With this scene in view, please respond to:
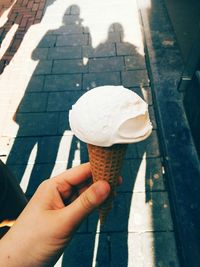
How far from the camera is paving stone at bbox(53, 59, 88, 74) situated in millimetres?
5020

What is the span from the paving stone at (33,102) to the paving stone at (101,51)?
139 cm

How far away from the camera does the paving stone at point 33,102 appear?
441 centimetres

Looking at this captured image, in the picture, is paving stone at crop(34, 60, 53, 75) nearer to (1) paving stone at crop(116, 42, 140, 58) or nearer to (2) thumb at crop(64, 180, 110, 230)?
(1) paving stone at crop(116, 42, 140, 58)

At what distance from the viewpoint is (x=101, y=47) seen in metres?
5.45

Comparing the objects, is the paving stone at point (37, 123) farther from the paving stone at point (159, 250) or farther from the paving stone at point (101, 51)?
the paving stone at point (159, 250)

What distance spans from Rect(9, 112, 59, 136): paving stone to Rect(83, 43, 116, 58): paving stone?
5.63 feet

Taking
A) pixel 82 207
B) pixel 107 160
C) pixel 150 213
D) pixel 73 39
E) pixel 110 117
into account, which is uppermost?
pixel 110 117

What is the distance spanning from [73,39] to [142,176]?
142 inches

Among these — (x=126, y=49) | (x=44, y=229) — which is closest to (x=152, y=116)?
(x=126, y=49)

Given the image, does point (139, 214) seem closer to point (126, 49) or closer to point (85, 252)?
point (85, 252)

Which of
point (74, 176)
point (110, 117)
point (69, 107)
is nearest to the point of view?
point (110, 117)

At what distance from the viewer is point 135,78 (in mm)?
4750

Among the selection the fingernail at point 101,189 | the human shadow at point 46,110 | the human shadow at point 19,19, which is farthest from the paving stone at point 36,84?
the fingernail at point 101,189

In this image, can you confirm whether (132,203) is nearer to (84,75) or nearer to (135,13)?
(84,75)
